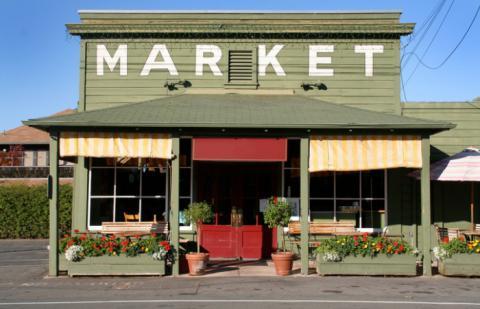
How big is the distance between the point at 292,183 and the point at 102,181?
203 inches

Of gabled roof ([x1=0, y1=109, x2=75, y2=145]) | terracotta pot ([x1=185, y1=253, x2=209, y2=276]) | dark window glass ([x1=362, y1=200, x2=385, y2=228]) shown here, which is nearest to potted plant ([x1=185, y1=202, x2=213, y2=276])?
terracotta pot ([x1=185, y1=253, x2=209, y2=276])

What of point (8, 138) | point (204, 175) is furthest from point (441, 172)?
point (8, 138)

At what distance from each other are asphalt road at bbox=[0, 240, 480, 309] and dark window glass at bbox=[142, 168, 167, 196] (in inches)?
138

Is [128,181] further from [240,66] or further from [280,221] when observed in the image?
[280,221]

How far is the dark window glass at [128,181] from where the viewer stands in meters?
15.9

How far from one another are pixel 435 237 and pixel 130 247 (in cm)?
815

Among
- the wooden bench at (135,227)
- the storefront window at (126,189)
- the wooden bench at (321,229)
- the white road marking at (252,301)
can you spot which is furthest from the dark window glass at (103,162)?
the white road marking at (252,301)

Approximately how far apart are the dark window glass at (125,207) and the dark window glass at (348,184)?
5.47 metres

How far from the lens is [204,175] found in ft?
52.6

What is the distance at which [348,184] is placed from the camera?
1591 centimetres

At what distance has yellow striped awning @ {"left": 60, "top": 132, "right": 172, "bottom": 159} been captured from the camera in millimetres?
13359

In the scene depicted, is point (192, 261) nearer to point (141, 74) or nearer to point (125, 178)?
point (125, 178)

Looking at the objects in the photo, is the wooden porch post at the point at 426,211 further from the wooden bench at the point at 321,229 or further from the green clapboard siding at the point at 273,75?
the green clapboard siding at the point at 273,75

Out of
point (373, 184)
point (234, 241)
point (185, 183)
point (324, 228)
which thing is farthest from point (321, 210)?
point (185, 183)
